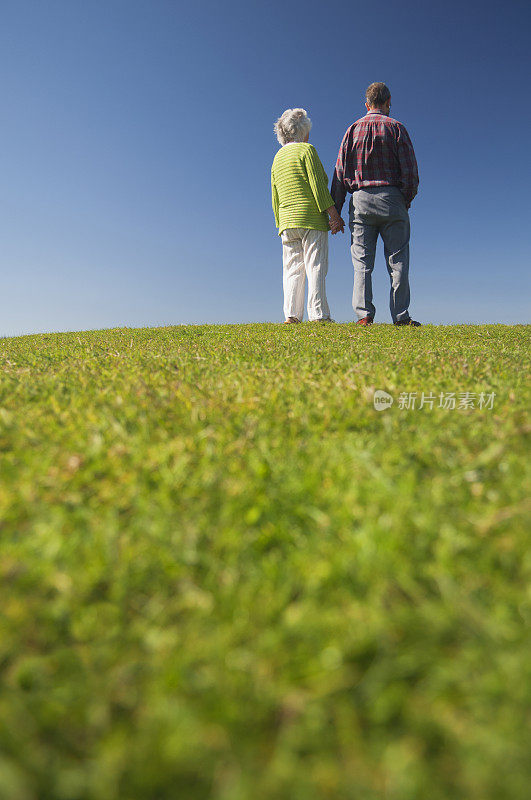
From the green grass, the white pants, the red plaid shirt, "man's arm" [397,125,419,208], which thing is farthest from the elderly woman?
the green grass

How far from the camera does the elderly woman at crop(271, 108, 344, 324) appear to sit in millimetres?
8477

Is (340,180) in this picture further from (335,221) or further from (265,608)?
(265,608)

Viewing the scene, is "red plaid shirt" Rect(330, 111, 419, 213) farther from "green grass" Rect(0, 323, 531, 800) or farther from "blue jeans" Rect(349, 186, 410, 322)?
"green grass" Rect(0, 323, 531, 800)

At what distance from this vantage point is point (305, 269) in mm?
9211

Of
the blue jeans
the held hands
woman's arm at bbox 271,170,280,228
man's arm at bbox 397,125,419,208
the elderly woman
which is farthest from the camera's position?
woman's arm at bbox 271,170,280,228

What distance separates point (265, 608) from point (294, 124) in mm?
9580

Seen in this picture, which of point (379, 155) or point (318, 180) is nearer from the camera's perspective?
point (379, 155)

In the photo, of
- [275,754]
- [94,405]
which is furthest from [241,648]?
[94,405]

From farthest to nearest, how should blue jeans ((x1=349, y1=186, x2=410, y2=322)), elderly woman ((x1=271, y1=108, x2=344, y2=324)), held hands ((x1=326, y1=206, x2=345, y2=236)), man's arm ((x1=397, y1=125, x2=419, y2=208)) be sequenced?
held hands ((x1=326, y1=206, x2=345, y2=236)), elderly woman ((x1=271, y1=108, x2=344, y2=324)), blue jeans ((x1=349, y1=186, x2=410, y2=322)), man's arm ((x1=397, y1=125, x2=419, y2=208))

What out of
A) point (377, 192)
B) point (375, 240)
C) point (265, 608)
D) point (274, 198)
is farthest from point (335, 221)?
point (265, 608)

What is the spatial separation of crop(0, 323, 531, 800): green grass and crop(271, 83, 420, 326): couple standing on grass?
6.47 m

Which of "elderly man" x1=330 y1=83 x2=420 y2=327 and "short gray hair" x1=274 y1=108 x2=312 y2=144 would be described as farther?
"short gray hair" x1=274 y1=108 x2=312 y2=144

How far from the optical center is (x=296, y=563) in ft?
4.56

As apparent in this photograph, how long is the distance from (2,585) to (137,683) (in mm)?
547
